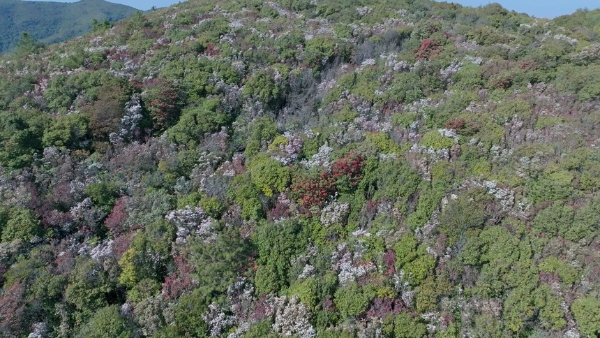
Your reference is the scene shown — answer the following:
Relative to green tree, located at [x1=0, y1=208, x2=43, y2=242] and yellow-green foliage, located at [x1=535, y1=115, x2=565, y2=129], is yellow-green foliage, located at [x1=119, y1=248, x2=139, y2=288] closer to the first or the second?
green tree, located at [x1=0, y1=208, x2=43, y2=242]

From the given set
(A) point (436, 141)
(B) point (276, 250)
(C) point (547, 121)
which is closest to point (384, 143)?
(A) point (436, 141)

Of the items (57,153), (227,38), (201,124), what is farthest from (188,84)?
(57,153)

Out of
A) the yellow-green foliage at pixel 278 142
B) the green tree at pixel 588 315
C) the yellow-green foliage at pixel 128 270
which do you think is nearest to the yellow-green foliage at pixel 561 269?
the green tree at pixel 588 315

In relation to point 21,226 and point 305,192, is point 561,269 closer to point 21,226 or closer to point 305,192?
point 305,192

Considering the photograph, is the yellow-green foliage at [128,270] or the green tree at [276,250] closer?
the yellow-green foliage at [128,270]

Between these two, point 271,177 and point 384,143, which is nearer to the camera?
point 271,177

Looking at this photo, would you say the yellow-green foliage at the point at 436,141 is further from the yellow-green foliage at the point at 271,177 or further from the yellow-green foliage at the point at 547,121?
the yellow-green foliage at the point at 271,177
